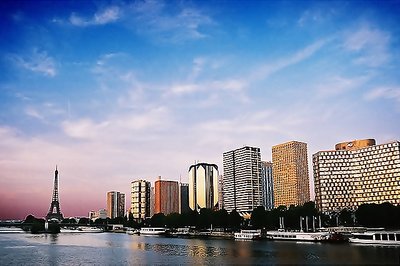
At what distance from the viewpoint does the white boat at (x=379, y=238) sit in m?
88.7

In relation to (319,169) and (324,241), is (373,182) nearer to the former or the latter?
(319,169)

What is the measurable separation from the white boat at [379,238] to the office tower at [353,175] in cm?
8923

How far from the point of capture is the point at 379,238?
9281 centimetres

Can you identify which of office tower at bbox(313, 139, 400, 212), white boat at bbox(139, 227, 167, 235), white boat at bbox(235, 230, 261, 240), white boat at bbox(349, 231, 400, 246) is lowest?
white boat at bbox(139, 227, 167, 235)

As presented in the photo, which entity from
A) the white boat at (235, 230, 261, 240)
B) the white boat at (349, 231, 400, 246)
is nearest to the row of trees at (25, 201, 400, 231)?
the white boat at (235, 230, 261, 240)

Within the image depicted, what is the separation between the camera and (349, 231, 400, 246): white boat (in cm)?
8870

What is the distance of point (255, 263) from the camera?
6353cm

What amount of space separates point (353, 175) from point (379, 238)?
332 feet

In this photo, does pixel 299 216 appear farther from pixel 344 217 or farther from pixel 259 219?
pixel 259 219

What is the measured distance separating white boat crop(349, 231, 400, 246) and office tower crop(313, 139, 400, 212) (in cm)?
8923

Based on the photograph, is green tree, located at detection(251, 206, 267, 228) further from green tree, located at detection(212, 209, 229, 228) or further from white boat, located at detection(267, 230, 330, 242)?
white boat, located at detection(267, 230, 330, 242)

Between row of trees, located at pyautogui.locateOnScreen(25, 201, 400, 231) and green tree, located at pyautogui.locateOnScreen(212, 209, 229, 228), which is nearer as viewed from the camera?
row of trees, located at pyautogui.locateOnScreen(25, 201, 400, 231)

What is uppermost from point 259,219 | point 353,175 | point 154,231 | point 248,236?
point 353,175

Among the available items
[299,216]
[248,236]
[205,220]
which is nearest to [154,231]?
[205,220]
